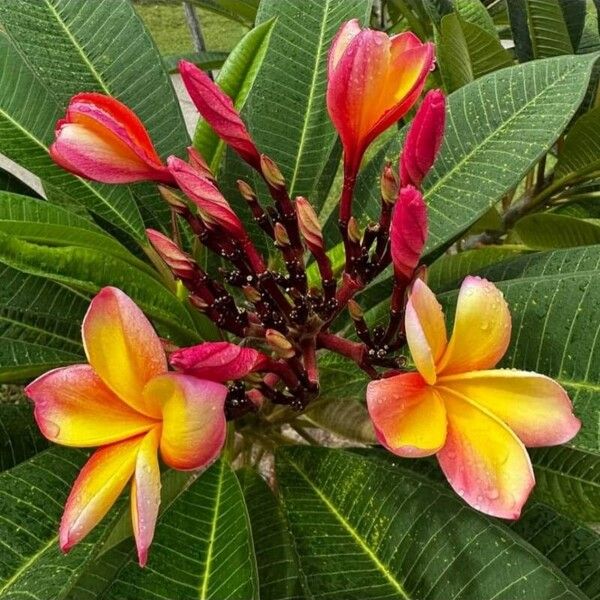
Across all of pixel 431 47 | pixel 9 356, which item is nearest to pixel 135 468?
pixel 9 356

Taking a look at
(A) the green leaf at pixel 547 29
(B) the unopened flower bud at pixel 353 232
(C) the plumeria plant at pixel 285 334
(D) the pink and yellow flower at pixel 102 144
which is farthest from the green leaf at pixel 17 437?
(A) the green leaf at pixel 547 29

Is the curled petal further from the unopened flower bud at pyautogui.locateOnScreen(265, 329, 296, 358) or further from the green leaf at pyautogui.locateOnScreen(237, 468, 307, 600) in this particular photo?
the green leaf at pyautogui.locateOnScreen(237, 468, 307, 600)

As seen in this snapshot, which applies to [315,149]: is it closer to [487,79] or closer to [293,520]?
[487,79]

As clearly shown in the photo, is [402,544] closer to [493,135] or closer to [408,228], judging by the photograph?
[408,228]

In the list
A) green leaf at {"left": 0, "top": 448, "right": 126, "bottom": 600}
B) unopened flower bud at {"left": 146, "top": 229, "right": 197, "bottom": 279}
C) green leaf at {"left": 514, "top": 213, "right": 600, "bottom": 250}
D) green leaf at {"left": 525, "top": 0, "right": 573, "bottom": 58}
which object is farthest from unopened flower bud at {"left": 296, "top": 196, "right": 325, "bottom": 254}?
green leaf at {"left": 525, "top": 0, "right": 573, "bottom": 58}

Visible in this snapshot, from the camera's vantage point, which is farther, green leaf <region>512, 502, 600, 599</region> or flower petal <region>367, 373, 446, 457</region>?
green leaf <region>512, 502, 600, 599</region>

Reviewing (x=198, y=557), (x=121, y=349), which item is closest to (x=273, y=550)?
(x=198, y=557)
